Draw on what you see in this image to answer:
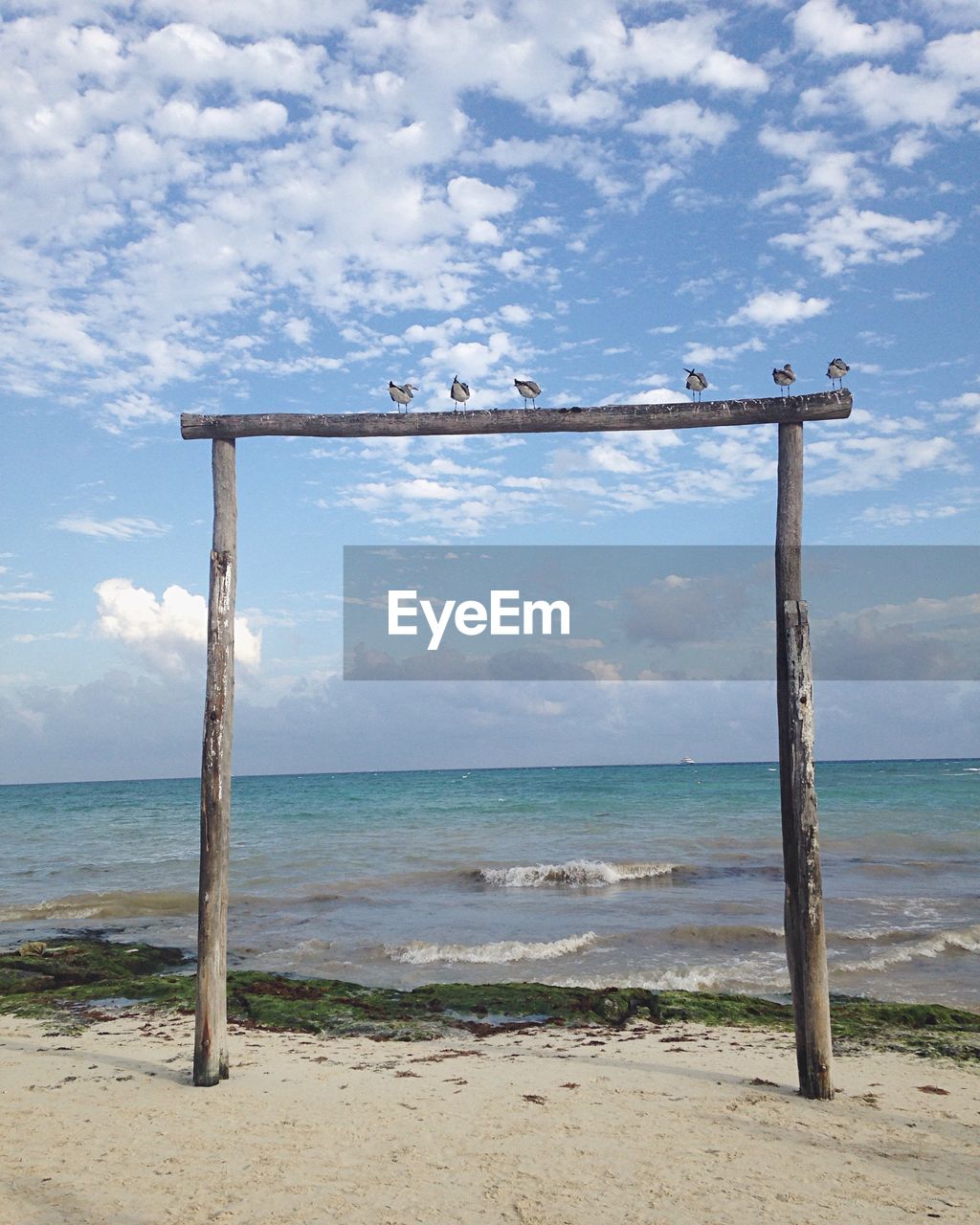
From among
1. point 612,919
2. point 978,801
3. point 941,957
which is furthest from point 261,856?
point 978,801

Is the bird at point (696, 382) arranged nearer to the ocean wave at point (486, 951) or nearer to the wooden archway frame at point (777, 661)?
the wooden archway frame at point (777, 661)

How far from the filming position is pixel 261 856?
2481cm

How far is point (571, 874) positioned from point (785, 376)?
602 inches

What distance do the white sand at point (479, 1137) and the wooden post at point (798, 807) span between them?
51 centimetres


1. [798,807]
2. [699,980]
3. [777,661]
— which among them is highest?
[777,661]

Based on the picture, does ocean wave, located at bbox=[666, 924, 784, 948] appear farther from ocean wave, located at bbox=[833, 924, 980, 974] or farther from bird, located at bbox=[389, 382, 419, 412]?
bird, located at bbox=[389, 382, 419, 412]

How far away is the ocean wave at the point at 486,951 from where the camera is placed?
12.1 metres

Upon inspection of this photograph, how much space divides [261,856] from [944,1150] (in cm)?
2175

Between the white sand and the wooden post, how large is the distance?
506 mm

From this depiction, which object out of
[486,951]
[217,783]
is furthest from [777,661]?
[486,951]

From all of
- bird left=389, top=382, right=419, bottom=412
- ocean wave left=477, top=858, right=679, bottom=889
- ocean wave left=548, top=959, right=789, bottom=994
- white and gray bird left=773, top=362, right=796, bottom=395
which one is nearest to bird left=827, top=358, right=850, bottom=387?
white and gray bird left=773, top=362, right=796, bottom=395

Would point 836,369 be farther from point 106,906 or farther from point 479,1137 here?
point 106,906

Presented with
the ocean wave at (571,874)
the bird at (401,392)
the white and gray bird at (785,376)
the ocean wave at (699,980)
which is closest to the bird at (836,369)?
the white and gray bird at (785,376)

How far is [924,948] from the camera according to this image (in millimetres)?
12156
